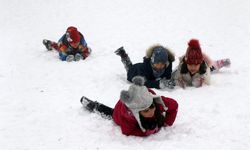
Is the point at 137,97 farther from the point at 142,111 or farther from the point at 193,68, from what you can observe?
the point at 193,68

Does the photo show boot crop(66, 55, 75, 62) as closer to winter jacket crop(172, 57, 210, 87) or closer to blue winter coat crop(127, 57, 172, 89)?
blue winter coat crop(127, 57, 172, 89)

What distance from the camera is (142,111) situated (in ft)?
15.3

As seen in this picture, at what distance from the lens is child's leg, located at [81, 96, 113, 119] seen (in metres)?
5.36

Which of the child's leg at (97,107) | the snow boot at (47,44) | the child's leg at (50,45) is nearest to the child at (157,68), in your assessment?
the child's leg at (97,107)

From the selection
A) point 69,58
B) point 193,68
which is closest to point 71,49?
point 69,58

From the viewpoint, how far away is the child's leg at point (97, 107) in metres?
5.36

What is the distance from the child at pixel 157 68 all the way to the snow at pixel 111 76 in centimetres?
23

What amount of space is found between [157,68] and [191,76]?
0.57 meters

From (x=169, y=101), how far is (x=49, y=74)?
3237 mm

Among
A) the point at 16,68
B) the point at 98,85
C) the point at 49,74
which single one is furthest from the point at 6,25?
the point at 98,85

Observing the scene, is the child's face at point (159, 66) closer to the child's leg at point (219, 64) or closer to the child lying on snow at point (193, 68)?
the child lying on snow at point (193, 68)

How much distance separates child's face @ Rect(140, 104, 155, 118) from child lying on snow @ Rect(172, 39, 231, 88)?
1.77 metres

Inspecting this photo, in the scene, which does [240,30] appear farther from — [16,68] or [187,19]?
[16,68]

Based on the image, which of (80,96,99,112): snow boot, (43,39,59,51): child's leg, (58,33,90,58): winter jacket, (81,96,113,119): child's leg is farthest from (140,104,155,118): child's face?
(43,39,59,51): child's leg
